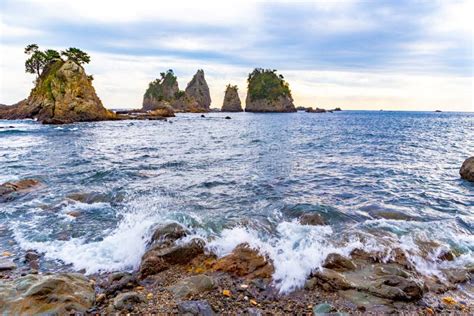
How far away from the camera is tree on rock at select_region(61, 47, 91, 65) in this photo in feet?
306

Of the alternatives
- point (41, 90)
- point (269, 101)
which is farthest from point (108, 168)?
point (269, 101)

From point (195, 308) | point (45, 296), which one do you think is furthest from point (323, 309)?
point (45, 296)

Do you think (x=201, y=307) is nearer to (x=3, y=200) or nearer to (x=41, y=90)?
(x=3, y=200)

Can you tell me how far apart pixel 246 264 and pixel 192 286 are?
5.55 feet

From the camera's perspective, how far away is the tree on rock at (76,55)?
93.2 metres

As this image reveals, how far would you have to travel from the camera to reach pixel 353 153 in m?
30.5

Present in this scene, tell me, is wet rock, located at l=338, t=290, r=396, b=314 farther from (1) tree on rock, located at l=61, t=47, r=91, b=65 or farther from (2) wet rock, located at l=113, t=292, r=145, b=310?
(1) tree on rock, located at l=61, t=47, r=91, b=65

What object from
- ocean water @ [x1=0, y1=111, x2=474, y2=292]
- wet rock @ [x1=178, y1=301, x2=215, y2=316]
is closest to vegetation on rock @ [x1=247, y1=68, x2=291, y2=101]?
ocean water @ [x1=0, y1=111, x2=474, y2=292]

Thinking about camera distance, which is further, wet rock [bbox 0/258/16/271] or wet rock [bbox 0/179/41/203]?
wet rock [bbox 0/179/41/203]

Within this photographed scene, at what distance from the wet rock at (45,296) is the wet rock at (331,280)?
198 inches

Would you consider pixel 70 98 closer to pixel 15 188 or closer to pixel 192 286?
pixel 15 188

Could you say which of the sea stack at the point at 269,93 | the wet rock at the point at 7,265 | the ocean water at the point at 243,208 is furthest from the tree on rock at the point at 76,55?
the sea stack at the point at 269,93

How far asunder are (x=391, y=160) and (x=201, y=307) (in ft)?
80.3

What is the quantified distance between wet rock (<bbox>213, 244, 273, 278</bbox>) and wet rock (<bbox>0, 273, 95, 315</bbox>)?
10.2 feet
